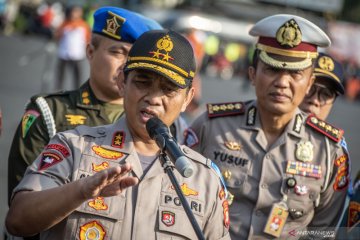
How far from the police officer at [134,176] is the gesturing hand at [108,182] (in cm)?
5

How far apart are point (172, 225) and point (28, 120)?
5.67 ft

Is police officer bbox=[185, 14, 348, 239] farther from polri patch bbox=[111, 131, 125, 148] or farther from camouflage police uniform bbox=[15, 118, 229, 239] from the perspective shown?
polri patch bbox=[111, 131, 125, 148]

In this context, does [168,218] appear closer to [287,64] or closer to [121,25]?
[287,64]

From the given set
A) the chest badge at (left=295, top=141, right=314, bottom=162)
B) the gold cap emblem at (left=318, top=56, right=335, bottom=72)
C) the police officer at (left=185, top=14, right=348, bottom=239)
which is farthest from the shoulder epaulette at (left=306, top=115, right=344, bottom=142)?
the gold cap emblem at (left=318, top=56, right=335, bottom=72)

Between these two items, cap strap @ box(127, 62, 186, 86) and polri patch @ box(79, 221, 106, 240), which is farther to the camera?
cap strap @ box(127, 62, 186, 86)

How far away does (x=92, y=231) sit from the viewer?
3.45m

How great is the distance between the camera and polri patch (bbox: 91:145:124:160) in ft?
11.9

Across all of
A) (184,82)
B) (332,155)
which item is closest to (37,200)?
(184,82)

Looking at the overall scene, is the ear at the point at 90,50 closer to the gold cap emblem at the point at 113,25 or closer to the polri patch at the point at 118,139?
the gold cap emblem at the point at 113,25

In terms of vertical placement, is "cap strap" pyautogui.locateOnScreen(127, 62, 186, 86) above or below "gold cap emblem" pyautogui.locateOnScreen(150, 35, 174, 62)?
below

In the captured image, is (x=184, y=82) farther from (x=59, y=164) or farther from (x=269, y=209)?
(x=269, y=209)

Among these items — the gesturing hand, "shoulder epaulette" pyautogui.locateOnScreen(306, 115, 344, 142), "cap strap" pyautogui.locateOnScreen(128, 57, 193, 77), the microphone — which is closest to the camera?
the microphone

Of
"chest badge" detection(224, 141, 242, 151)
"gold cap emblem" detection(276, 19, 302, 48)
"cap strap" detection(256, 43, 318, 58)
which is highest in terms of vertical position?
"gold cap emblem" detection(276, 19, 302, 48)

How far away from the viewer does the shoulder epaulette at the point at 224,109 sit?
Result: 510cm
